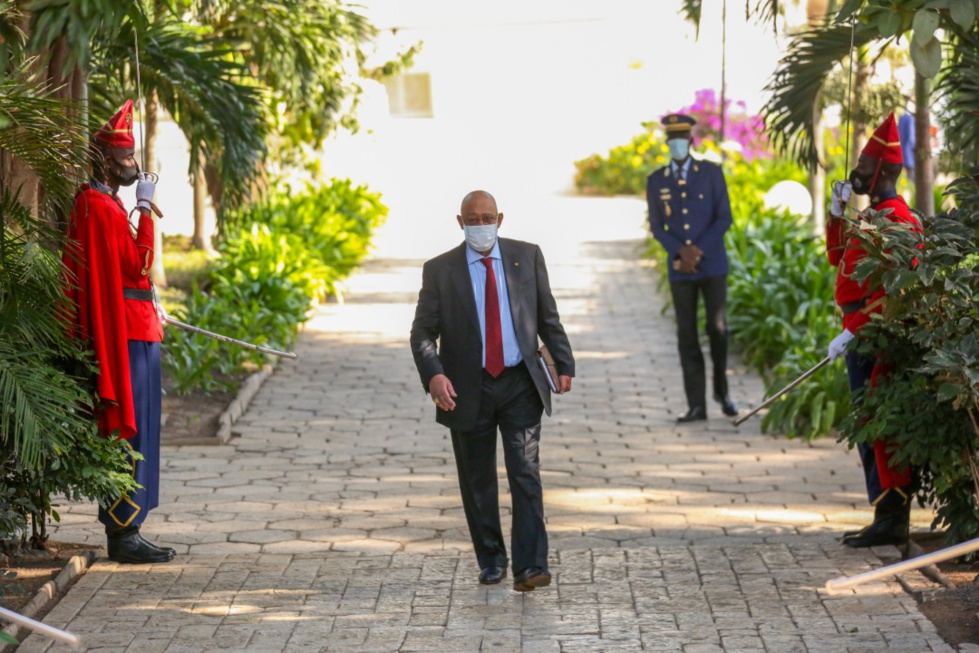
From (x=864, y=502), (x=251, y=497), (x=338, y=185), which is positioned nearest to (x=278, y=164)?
(x=338, y=185)

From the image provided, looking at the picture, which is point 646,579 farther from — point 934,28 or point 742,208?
point 742,208

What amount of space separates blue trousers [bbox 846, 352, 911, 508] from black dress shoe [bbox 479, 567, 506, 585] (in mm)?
1703

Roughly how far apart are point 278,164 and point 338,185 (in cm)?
133

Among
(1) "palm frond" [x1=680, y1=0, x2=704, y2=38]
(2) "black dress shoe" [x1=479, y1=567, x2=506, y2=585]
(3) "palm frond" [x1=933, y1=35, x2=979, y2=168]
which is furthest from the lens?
(1) "palm frond" [x1=680, y1=0, x2=704, y2=38]

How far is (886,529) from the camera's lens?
661 cm

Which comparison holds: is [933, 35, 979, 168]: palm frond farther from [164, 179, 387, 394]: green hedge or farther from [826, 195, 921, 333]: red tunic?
[164, 179, 387, 394]: green hedge

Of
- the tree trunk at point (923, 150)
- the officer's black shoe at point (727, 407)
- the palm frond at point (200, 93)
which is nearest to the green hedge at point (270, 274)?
the palm frond at point (200, 93)

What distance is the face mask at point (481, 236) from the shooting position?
6039 mm

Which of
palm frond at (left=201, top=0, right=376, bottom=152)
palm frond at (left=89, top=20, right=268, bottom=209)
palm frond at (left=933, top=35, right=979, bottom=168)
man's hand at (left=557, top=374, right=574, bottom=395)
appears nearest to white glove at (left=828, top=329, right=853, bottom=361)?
palm frond at (left=933, top=35, right=979, bottom=168)

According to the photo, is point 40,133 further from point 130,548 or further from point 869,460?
point 869,460

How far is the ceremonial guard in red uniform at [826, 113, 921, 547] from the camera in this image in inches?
255

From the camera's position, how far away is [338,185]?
62.7 ft

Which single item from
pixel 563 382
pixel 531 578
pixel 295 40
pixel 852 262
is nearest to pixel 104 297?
pixel 563 382

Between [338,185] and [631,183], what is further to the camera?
[631,183]
